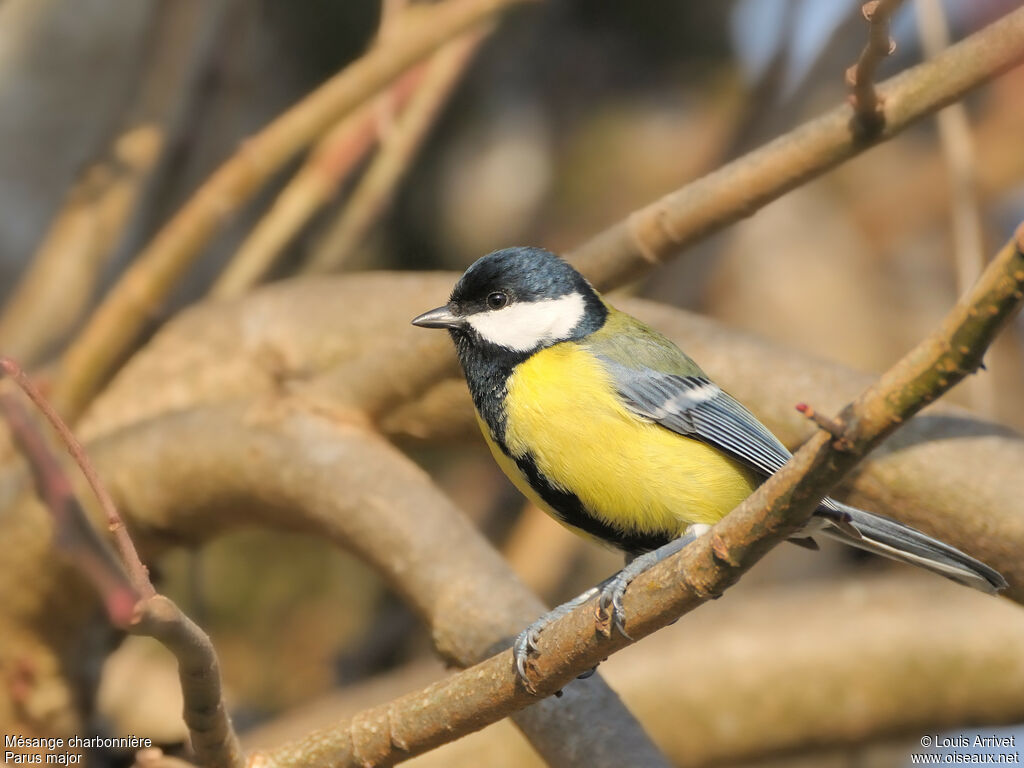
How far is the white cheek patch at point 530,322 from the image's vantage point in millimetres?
1972

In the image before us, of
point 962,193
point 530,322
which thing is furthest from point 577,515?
point 962,193

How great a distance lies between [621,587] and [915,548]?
48 cm

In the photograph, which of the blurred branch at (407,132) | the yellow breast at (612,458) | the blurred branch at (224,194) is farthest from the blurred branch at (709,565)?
the blurred branch at (407,132)

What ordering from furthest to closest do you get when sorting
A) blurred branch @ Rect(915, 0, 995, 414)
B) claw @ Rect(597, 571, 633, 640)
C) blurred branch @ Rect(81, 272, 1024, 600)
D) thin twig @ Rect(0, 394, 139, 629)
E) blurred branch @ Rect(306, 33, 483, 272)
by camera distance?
blurred branch @ Rect(306, 33, 483, 272) → blurred branch @ Rect(915, 0, 995, 414) → blurred branch @ Rect(81, 272, 1024, 600) → claw @ Rect(597, 571, 633, 640) → thin twig @ Rect(0, 394, 139, 629)

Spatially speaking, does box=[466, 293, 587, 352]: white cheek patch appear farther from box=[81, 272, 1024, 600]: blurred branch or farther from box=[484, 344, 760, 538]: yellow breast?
box=[81, 272, 1024, 600]: blurred branch

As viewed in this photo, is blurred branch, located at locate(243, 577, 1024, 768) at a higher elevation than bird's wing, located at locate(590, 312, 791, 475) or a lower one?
lower

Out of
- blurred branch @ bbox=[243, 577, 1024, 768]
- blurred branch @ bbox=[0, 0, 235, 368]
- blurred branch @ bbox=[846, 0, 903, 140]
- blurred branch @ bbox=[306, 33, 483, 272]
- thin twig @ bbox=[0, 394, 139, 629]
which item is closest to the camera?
thin twig @ bbox=[0, 394, 139, 629]

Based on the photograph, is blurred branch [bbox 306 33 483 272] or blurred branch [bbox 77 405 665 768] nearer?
blurred branch [bbox 77 405 665 768]

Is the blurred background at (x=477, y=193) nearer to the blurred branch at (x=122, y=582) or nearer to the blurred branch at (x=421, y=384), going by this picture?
the blurred branch at (x=421, y=384)

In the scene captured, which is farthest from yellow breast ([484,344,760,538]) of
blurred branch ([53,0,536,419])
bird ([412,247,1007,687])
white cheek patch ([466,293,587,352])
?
blurred branch ([53,0,536,419])

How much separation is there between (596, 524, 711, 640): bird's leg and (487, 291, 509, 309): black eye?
1.76ft

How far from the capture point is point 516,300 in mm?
2041

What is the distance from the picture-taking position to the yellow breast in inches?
68.6

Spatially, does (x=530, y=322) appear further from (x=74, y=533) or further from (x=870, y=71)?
(x=74, y=533)
